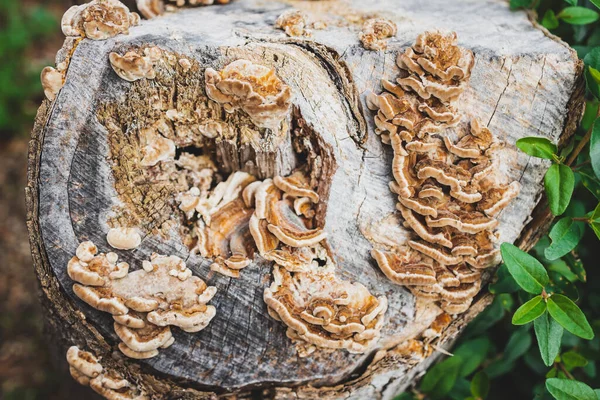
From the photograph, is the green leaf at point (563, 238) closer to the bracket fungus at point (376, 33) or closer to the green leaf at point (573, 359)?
the green leaf at point (573, 359)

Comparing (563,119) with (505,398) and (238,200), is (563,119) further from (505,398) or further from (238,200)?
(505,398)

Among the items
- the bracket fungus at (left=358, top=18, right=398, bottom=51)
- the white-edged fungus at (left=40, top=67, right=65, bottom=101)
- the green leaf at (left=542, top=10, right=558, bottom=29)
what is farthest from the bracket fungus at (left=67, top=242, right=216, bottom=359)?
the green leaf at (left=542, top=10, right=558, bottom=29)

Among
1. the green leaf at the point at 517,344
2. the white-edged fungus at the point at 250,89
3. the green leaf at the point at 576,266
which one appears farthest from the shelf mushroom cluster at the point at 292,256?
the green leaf at the point at 576,266

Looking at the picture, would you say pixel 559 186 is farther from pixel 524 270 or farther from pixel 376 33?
pixel 376 33

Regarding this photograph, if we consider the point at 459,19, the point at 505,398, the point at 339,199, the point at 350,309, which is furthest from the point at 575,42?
the point at 505,398

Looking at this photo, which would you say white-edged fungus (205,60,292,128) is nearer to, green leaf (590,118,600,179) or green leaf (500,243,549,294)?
green leaf (500,243,549,294)
